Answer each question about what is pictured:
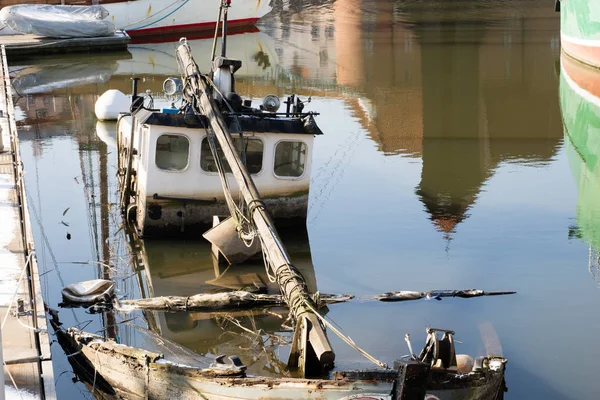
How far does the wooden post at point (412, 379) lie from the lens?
7.98 meters

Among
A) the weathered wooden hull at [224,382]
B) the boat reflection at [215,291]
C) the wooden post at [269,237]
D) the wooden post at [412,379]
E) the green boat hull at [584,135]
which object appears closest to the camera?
the wooden post at [412,379]

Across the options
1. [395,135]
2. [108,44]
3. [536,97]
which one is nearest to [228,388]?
[395,135]

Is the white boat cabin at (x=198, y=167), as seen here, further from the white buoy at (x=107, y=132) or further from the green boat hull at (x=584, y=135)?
the white buoy at (x=107, y=132)

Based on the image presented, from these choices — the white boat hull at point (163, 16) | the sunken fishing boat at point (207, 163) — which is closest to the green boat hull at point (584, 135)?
the sunken fishing boat at point (207, 163)

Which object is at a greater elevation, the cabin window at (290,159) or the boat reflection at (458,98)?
the cabin window at (290,159)

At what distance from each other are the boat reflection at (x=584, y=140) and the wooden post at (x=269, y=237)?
226 inches

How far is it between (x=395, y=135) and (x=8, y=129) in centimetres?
1017

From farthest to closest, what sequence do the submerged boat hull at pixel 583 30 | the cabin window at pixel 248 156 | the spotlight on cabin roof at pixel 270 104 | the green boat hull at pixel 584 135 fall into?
the submerged boat hull at pixel 583 30 → the green boat hull at pixel 584 135 → the spotlight on cabin roof at pixel 270 104 → the cabin window at pixel 248 156

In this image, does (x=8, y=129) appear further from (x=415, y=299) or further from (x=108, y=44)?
(x=108, y=44)

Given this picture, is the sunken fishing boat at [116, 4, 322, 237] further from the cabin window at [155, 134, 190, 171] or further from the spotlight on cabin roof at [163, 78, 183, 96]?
the spotlight on cabin roof at [163, 78, 183, 96]

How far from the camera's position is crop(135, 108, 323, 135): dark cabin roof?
1547 cm

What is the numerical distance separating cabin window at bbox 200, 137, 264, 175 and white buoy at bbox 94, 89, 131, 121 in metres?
11.1

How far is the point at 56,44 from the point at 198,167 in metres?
27.2

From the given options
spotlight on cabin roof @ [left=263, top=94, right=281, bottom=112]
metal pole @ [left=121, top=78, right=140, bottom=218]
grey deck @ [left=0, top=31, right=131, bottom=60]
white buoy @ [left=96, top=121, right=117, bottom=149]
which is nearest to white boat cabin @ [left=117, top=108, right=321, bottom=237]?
spotlight on cabin roof @ [left=263, top=94, right=281, bottom=112]
